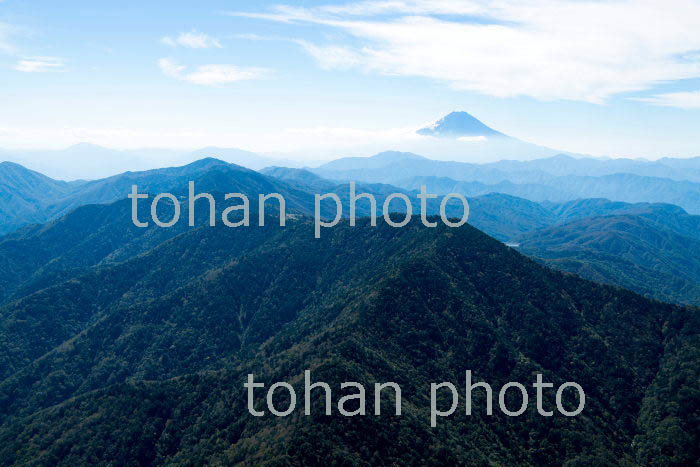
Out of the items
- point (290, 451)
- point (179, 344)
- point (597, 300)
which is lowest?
point (179, 344)

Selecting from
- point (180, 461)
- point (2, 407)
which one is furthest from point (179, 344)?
point (180, 461)

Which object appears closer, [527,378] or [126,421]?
[126,421]

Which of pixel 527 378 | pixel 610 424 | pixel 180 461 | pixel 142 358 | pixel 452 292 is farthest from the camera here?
pixel 142 358

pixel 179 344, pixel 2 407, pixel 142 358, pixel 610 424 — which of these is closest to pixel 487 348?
pixel 610 424

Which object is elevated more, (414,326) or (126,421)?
(414,326)

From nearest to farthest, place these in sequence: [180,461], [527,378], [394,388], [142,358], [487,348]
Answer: [180,461]
[394,388]
[527,378]
[487,348]
[142,358]

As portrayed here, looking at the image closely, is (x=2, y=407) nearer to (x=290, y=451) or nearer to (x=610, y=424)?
(x=290, y=451)
